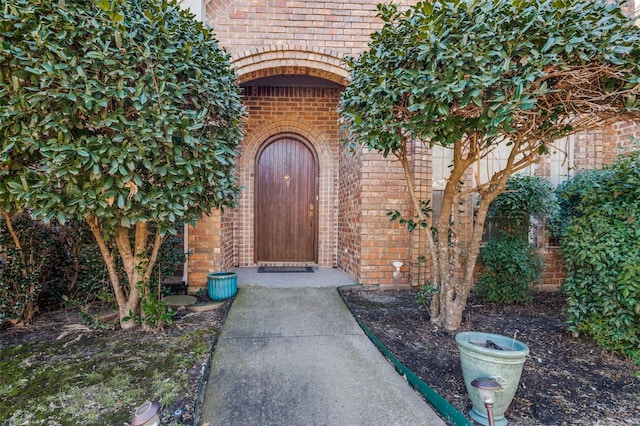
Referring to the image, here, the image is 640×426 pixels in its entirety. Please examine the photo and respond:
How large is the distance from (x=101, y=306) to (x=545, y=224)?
20.4 ft

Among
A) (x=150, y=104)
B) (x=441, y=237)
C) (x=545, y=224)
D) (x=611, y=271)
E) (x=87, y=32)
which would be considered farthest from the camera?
(x=545, y=224)

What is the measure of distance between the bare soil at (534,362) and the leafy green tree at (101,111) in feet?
7.50

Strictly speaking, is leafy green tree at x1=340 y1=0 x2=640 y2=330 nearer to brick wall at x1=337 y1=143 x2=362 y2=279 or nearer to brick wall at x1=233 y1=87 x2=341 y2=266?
brick wall at x1=337 y1=143 x2=362 y2=279

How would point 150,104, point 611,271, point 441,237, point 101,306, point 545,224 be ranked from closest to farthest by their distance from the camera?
point 150,104
point 611,271
point 441,237
point 101,306
point 545,224

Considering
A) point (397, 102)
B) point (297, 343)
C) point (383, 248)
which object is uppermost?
point (397, 102)

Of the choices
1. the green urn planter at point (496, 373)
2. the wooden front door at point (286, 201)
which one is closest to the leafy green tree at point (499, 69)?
the green urn planter at point (496, 373)

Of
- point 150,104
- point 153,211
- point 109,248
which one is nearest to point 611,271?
point 153,211

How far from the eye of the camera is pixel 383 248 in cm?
424

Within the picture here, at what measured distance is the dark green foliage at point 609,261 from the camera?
240 cm

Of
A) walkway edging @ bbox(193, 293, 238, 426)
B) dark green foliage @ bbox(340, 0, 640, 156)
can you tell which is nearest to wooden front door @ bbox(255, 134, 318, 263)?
walkway edging @ bbox(193, 293, 238, 426)

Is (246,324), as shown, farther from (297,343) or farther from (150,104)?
(150,104)

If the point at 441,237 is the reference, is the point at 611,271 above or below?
below

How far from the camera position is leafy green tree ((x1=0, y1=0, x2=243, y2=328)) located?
1948 millimetres

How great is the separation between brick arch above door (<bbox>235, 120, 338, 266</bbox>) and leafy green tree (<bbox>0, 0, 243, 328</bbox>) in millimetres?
2909
